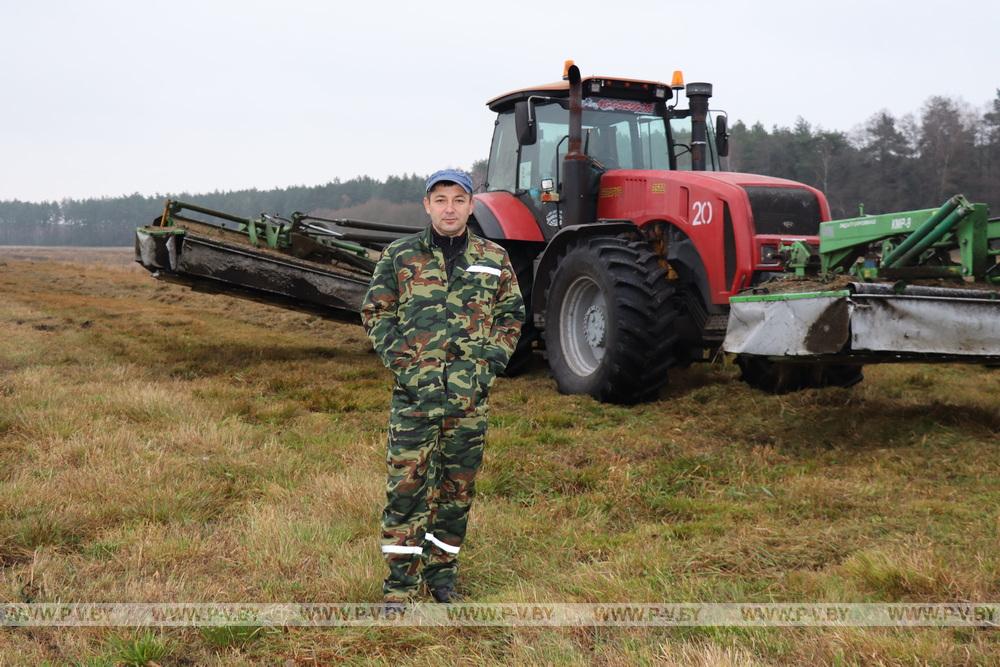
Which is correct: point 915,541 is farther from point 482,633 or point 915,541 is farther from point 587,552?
point 482,633

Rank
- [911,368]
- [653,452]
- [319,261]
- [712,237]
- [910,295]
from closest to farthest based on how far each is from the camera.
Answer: [910,295] < [653,452] < [712,237] < [911,368] < [319,261]

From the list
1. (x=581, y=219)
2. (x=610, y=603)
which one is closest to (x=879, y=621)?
(x=610, y=603)

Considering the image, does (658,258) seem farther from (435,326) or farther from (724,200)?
(435,326)

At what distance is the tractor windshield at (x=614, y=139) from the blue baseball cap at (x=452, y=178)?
455cm

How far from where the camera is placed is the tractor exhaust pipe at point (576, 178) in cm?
727

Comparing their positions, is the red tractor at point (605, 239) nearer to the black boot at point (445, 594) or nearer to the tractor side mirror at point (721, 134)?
the tractor side mirror at point (721, 134)

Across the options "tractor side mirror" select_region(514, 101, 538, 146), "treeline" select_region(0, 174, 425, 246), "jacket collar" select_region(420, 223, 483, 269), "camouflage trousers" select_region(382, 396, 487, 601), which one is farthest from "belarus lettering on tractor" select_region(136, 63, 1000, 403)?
"treeline" select_region(0, 174, 425, 246)

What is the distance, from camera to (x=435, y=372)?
308 centimetres

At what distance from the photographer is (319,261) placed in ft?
30.0

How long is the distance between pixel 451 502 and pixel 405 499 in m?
0.18

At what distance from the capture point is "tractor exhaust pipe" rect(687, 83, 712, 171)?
7812 mm

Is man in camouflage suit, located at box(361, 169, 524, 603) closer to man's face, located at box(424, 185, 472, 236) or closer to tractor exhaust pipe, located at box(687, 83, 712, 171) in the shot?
man's face, located at box(424, 185, 472, 236)

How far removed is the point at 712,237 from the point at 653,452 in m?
1.82

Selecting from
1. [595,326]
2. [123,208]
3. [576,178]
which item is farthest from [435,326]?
[123,208]
